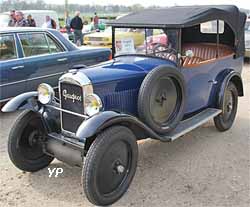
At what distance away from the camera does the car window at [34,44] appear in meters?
6.45

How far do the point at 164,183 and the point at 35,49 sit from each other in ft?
13.1

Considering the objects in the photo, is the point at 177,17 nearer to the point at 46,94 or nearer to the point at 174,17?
the point at 174,17

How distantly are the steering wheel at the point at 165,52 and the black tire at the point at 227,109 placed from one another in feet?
4.03

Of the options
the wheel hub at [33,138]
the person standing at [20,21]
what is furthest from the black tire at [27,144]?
the person standing at [20,21]

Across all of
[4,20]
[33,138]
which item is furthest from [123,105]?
[4,20]

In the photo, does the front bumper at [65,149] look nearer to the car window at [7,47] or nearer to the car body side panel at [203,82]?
the car body side panel at [203,82]

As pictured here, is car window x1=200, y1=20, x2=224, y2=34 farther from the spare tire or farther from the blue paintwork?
the spare tire

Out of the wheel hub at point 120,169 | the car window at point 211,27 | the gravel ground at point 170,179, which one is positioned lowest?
the gravel ground at point 170,179

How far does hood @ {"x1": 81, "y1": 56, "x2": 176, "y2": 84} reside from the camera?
3805 mm

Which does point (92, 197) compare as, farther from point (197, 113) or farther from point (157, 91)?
point (197, 113)

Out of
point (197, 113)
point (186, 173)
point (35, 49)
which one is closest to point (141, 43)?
point (197, 113)

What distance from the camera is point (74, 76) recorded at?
3625mm

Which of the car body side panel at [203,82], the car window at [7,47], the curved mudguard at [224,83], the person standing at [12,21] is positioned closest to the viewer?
the car body side panel at [203,82]

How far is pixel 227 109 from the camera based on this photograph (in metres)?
5.39
